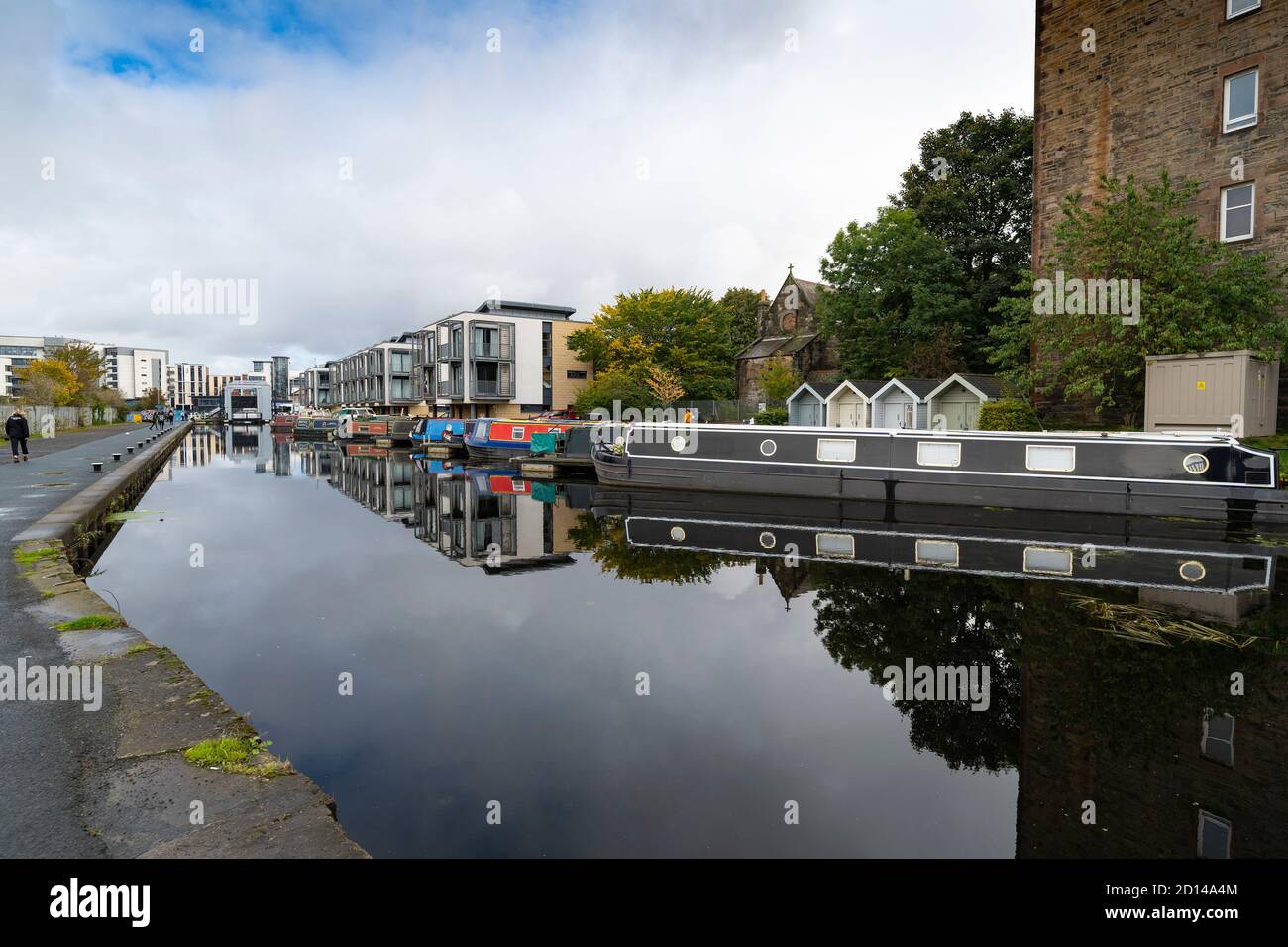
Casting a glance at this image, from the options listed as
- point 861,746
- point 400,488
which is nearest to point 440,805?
point 861,746

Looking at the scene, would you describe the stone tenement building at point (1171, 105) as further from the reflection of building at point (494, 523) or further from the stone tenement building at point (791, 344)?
the stone tenement building at point (791, 344)

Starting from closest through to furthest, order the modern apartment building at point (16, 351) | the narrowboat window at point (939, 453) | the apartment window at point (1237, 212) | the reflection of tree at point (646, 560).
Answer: the reflection of tree at point (646, 560), the narrowboat window at point (939, 453), the apartment window at point (1237, 212), the modern apartment building at point (16, 351)

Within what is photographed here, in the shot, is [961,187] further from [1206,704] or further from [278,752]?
[278,752]

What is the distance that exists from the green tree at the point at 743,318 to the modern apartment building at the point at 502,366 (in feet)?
38.8

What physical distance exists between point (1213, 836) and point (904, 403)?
25.9m

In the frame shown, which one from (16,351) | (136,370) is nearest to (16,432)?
(16,351)

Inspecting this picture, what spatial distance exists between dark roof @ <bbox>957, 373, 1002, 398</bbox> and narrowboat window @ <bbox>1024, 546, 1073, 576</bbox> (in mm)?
15624

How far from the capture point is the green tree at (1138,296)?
16094 millimetres

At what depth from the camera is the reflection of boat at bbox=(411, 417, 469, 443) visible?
33.3 meters

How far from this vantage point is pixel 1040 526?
43.4ft

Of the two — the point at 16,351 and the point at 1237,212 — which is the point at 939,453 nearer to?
the point at 1237,212

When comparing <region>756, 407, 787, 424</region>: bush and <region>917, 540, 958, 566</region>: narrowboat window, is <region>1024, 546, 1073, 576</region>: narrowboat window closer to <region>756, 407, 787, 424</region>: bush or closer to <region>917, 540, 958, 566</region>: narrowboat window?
<region>917, 540, 958, 566</region>: narrowboat window

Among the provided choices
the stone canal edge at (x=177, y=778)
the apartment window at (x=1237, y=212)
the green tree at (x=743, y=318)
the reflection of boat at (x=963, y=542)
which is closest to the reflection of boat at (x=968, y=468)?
the reflection of boat at (x=963, y=542)

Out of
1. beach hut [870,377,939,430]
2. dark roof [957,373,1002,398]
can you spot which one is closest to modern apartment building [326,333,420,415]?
beach hut [870,377,939,430]
